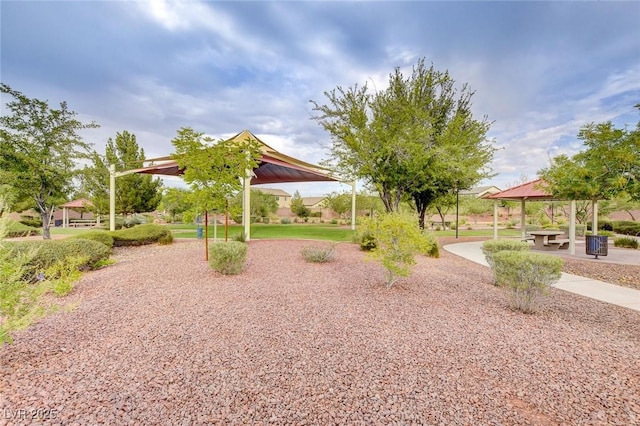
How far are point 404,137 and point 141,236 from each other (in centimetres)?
1275

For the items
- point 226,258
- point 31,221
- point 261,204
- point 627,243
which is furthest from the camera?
point 261,204

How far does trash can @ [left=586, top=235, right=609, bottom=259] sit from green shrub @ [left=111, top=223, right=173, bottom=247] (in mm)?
16991

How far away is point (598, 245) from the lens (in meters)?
9.78

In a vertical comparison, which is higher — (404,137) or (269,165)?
(404,137)

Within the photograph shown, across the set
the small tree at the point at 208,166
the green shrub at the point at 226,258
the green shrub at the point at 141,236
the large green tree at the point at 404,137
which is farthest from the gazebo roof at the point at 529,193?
the green shrub at the point at 141,236

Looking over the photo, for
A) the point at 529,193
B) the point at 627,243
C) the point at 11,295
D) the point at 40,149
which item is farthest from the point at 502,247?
the point at 40,149

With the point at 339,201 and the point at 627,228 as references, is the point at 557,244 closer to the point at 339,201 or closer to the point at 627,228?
the point at 627,228

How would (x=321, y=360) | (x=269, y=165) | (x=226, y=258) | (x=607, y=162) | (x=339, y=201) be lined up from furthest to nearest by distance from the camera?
(x=339, y=201) < (x=269, y=165) < (x=607, y=162) < (x=226, y=258) < (x=321, y=360)

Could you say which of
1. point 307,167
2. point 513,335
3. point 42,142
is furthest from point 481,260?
point 42,142

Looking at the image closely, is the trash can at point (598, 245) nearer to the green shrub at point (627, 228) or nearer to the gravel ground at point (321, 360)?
the gravel ground at point (321, 360)

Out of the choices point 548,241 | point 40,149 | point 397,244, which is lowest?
point 548,241

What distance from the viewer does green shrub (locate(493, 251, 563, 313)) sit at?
14.9 feet

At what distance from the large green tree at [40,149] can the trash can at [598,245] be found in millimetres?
20260

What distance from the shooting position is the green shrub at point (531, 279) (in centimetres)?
455
